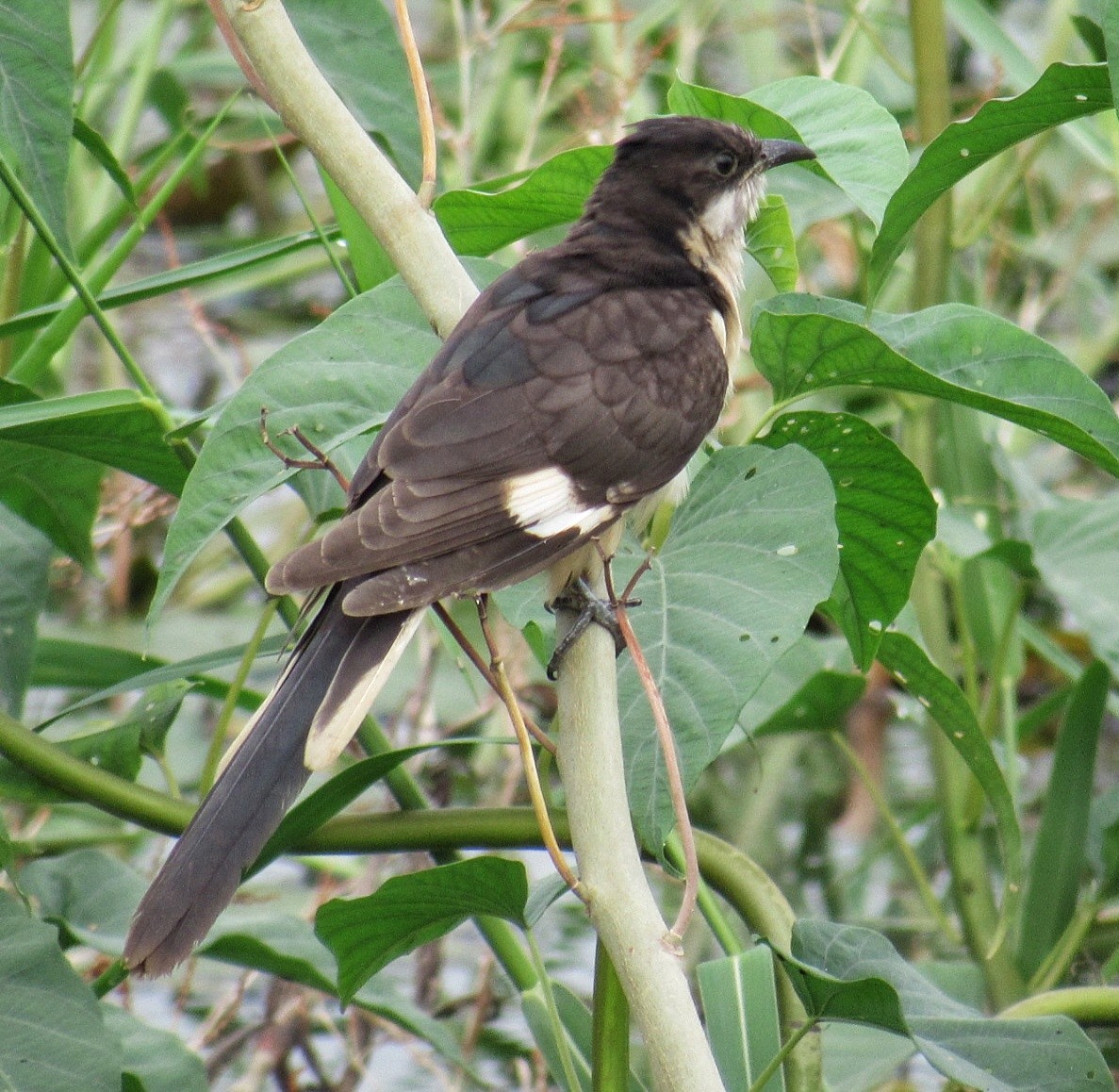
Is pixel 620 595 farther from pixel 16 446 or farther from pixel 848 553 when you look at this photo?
pixel 16 446

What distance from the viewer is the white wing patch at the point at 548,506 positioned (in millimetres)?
1536

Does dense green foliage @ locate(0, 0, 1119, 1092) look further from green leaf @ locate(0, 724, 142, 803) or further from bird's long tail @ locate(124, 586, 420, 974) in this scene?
bird's long tail @ locate(124, 586, 420, 974)

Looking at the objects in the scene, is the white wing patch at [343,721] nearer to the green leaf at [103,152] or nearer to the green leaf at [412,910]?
the green leaf at [412,910]

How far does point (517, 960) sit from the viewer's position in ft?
5.46

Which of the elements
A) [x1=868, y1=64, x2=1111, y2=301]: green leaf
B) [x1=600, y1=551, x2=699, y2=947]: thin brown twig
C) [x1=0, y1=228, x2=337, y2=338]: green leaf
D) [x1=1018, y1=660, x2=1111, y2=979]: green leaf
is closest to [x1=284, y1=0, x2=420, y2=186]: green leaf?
[x1=0, y1=228, x2=337, y2=338]: green leaf

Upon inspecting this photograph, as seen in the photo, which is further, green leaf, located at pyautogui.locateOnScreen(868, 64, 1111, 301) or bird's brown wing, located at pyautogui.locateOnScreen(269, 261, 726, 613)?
bird's brown wing, located at pyautogui.locateOnScreen(269, 261, 726, 613)

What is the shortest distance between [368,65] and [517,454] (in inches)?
22.2

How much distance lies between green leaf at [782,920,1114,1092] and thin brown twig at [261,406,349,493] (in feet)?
1.79

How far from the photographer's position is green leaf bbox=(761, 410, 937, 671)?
1486 millimetres

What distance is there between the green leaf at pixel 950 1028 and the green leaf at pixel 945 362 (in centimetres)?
46

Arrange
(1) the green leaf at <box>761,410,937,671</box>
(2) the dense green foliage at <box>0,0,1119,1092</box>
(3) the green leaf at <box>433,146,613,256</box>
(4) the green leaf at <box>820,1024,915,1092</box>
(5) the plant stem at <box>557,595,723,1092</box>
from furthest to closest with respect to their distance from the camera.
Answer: (4) the green leaf at <box>820,1024,915,1092</box> < (3) the green leaf at <box>433,146,613,256</box> < (1) the green leaf at <box>761,410,937,671</box> < (2) the dense green foliage at <box>0,0,1119,1092</box> < (5) the plant stem at <box>557,595,723,1092</box>

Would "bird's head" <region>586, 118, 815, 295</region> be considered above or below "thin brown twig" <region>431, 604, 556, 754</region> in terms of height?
above

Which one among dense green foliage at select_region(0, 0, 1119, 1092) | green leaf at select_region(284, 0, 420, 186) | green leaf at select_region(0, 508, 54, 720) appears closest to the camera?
dense green foliage at select_region(0, 0, 1119, 1092)

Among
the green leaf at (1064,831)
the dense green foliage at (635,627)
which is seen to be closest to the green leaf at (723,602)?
the dense green foliage at (635,627)
